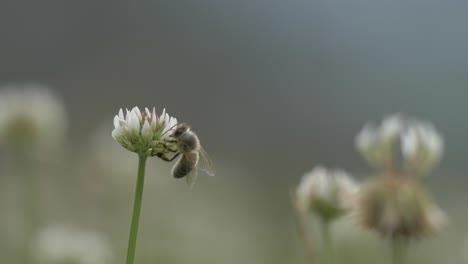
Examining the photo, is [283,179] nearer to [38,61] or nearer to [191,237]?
[191,237]

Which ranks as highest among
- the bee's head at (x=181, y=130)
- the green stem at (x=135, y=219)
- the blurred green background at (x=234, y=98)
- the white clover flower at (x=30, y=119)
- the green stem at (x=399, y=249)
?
the blurred green background at (x=234, y=98)

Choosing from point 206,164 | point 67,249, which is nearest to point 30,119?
point 67,249

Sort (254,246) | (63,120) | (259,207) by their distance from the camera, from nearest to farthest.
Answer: (63,120) → (254,246) → (259,207)

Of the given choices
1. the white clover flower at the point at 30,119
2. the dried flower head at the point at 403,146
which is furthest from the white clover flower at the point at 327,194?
the white clover flower at the point at 30,119

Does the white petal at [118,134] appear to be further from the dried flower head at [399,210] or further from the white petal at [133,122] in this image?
the dried flower head at [399,210]

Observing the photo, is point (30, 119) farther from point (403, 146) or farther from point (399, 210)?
point (399, 210)

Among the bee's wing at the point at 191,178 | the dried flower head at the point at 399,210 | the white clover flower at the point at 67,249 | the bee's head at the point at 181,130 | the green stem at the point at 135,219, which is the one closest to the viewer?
Answer: the green stem at the point at 135,219

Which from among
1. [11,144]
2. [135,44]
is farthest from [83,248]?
[135,44]

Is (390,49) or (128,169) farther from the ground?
(390,49)
